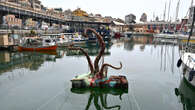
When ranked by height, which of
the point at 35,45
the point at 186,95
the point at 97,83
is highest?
the point at 35,45

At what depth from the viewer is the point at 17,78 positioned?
64.2ft

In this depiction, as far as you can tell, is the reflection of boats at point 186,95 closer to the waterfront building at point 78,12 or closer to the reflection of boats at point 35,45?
the reflection of boats at point 35,45

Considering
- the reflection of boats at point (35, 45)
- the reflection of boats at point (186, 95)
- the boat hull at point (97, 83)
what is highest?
→ the reflection of boats at point (35, 45)

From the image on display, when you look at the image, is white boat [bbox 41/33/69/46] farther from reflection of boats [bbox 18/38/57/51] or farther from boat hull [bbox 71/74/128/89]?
boat hull [bbox 71/74/128/89]

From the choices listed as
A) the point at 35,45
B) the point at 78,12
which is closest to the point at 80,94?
the point at 35,45

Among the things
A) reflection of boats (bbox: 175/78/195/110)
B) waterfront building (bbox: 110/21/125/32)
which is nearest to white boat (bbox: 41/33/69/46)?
reflection of boats (bbox: 175/78/195/110)

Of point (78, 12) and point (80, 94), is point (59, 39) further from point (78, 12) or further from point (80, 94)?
point (78, 12)

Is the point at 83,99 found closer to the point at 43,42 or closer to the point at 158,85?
the point at 158,85

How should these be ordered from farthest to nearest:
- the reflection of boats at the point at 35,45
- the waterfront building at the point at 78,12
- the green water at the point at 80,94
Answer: the waterfront building at the point at 78,12, the reflection of boats at the point at 35,45, the green water at the point at 80,94

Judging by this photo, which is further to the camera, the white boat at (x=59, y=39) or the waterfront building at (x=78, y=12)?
the waterfront building at (x=78, y=12)

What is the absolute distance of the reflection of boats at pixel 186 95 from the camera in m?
12.9

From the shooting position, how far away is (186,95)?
14.7m

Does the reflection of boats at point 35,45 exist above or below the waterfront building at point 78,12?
below

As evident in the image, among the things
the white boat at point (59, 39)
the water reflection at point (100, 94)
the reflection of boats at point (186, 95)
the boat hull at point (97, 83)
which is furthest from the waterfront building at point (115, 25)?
the water reflection at point (100, 94)
